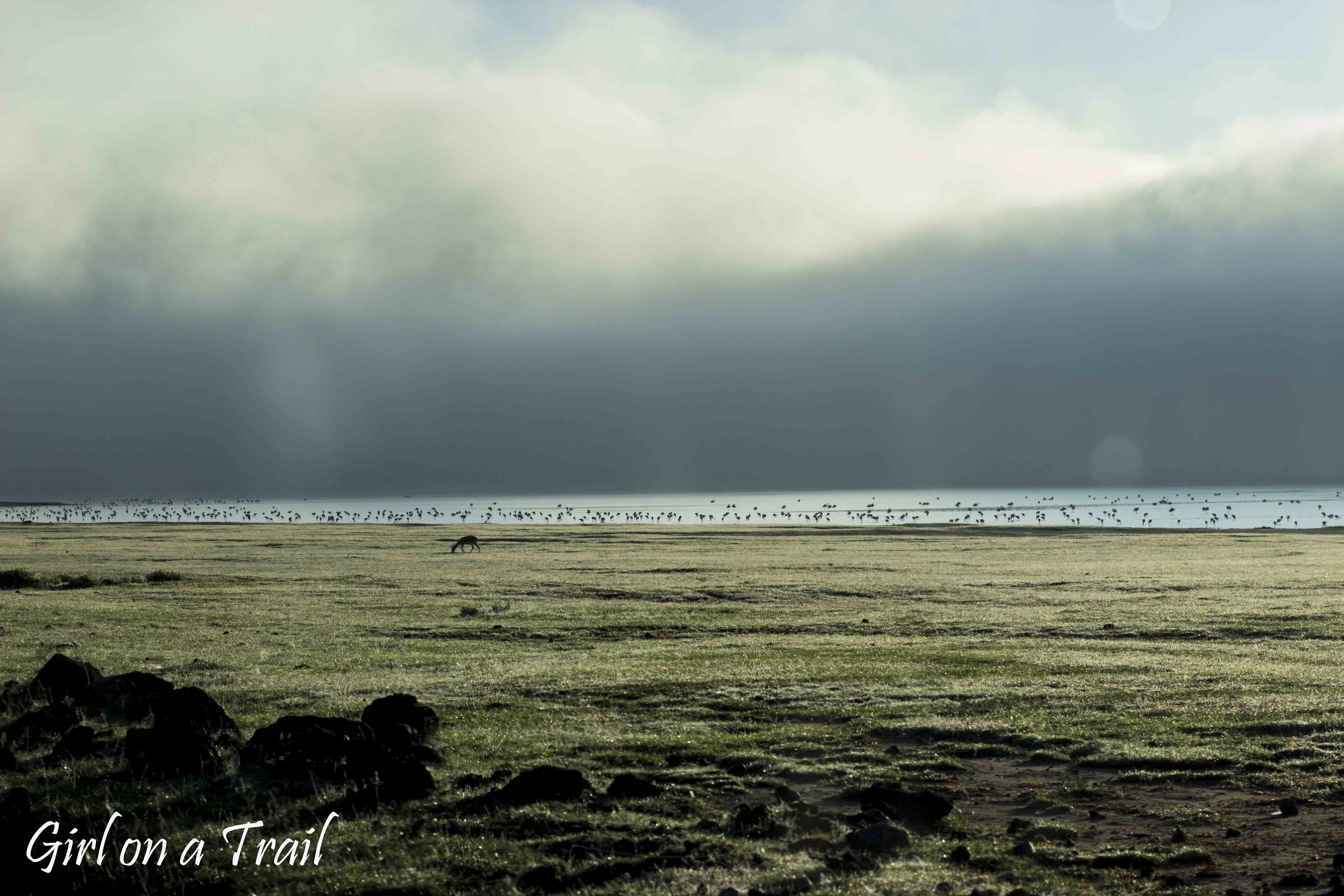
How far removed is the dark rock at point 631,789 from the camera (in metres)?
13.7

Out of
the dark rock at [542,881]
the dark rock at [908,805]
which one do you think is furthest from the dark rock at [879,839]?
the dark rock at [542,881]

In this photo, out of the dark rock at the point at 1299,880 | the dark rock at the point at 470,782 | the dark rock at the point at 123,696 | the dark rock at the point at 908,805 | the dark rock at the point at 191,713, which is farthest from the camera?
the dark rock at the point at 123,696

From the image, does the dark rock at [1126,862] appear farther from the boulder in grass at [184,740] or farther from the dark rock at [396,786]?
the boulder in grass at [184,740]

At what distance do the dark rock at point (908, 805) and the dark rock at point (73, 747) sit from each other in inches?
485

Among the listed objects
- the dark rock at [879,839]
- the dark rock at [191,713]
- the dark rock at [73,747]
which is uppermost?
the dark rock at [191,713]

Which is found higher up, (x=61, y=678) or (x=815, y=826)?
(x=61, y=678)

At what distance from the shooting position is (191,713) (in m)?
15.6

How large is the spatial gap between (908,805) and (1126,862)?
2.72 m

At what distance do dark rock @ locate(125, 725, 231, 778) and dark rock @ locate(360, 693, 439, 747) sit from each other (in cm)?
240

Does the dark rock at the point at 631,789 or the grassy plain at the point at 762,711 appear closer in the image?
the grassy plain at the point at 762,711

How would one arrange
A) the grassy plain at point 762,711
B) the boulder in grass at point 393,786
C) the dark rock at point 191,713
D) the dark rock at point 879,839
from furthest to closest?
the dark rock at point 191,713 → the boulder in grass at point 393,786 → the dark rock at point 879,839 → the grassy plain at point 762,711

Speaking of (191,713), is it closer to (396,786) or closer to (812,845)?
(396,786)

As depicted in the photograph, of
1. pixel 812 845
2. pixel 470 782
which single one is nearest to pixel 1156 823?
pixel 812 845

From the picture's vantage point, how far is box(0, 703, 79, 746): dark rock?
16672mm
